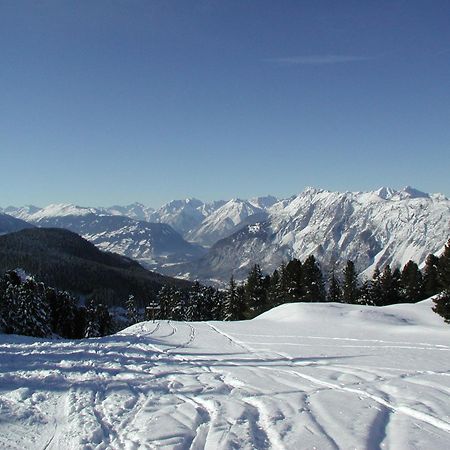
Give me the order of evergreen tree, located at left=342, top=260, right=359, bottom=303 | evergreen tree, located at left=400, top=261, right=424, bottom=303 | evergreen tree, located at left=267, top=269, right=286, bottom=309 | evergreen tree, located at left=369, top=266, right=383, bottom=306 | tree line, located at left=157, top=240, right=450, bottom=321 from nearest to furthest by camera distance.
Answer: tree line, located at left=157, top=240, right=450, bottom=321 → evergreen tree, located at left=267, top=269, right=286, bottom=309 → evergreen tree, located at left=400, top=261, right=424, bottom=303 → evergreen tree, located at left=369, top=266, right=383, bottom=306 → evergreen tree, located at left=342, top=260, right=359, bottom=303

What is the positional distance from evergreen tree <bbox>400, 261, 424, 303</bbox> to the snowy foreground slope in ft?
153

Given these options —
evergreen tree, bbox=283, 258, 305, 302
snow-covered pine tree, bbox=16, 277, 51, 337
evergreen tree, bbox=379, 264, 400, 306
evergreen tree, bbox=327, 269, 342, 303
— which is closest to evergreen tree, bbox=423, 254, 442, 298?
evergreen tree, bbox=379, 264, 400, 306

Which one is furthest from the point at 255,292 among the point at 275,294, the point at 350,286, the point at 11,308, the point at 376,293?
the point at 11,308

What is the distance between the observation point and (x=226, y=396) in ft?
37.9

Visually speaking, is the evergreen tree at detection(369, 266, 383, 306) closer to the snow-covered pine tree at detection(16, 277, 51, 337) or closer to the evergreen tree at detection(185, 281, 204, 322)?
the evergreen tree at detection(185, 281, 204, 322)

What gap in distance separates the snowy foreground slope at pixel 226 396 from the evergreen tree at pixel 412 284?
4678 cm

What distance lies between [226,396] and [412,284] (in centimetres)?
6250

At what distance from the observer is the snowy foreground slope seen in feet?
28.1

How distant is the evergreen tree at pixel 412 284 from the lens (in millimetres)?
66562

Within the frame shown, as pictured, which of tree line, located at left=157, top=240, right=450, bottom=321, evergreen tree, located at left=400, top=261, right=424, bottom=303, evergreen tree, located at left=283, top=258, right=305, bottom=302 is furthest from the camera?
evergreen tree, located at left=400, top=261, right=424, bottom=303

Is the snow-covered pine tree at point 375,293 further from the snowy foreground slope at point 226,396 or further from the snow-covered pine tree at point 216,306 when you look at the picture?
the snowy foreground slope at point 226,396

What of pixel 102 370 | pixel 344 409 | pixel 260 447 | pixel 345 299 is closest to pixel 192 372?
pixel 102 370

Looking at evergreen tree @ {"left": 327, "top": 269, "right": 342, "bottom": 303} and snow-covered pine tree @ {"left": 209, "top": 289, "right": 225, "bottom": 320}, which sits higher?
evergreen tree @ {"left": 327, "top": 269, "right": 342, "bottom": 303}

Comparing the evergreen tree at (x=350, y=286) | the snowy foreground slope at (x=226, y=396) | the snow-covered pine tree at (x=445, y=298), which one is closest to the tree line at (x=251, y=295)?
the evergreen tree at (x=350, y=286)
